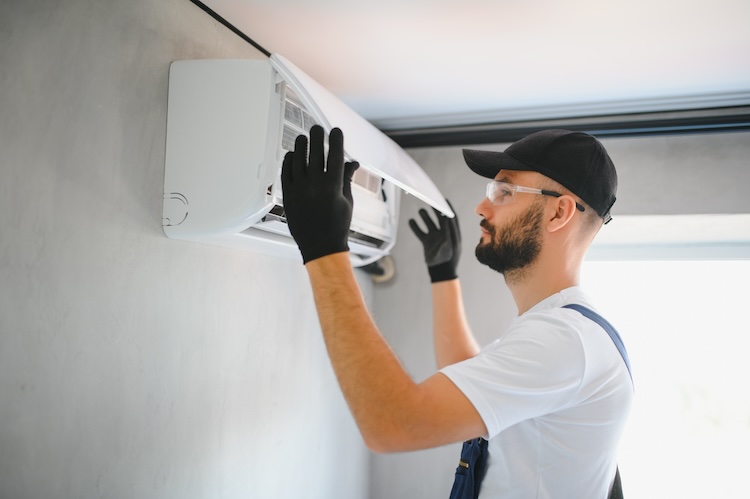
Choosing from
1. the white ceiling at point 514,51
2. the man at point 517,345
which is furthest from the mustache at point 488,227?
the white ceiling at point 514,51

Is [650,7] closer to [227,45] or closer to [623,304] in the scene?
[227,45]

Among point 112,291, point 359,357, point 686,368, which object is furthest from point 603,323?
point 686,368

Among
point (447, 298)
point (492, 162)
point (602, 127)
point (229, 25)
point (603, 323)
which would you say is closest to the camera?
point (603, 323)

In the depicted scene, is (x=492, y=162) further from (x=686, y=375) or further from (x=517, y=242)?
(x=686, y=375)

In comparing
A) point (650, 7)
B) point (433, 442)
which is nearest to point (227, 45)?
→ point (650, 7)

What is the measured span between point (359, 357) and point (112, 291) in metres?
0.67

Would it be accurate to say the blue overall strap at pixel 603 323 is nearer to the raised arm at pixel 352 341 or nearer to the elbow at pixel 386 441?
the raised arm at pixel 352 341

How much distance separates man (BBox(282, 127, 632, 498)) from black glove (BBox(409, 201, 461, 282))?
0.47 m

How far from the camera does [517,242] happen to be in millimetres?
1444

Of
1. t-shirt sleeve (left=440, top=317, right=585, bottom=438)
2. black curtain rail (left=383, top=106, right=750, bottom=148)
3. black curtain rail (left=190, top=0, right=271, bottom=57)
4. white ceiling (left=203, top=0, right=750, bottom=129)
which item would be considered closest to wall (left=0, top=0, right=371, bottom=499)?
black curtain rail (left=190, top=0, right=271, bottom=57)

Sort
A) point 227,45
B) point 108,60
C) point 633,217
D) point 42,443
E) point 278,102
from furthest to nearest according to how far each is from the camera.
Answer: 1. point 633,217
2. point 227,45
3. point 278,102
4. point 108,60
5. point 42,443

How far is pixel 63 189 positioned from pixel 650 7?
57.8 inches

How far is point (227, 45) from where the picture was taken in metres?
1.86

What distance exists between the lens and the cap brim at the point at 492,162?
1.47 metres
